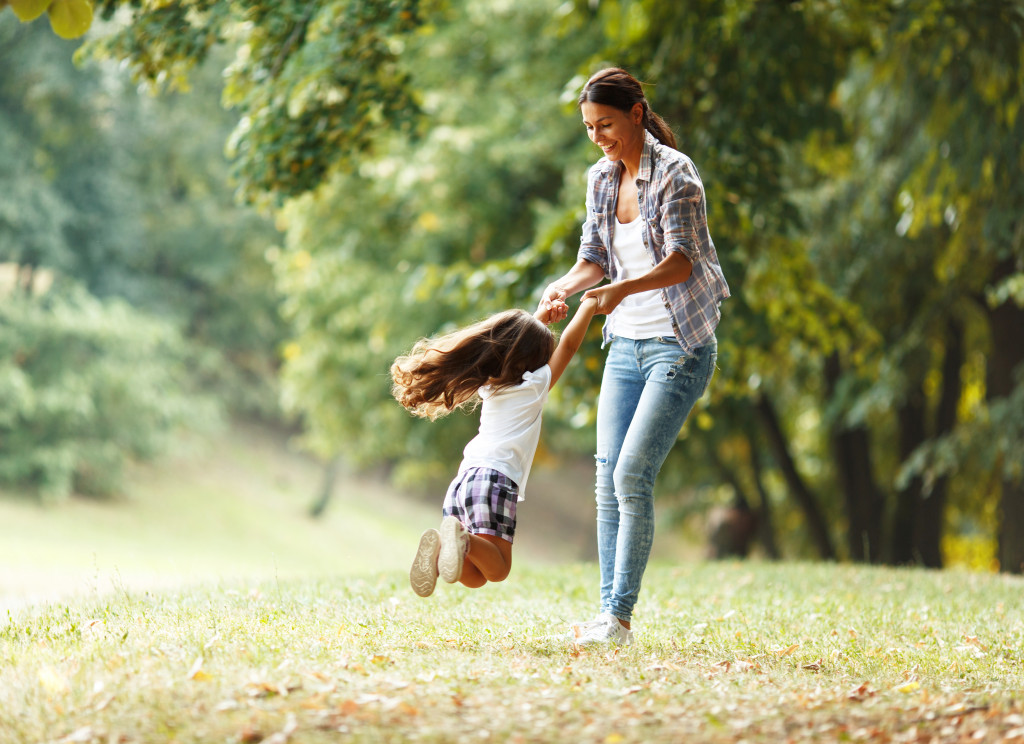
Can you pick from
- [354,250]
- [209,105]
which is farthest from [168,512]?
[354,250]

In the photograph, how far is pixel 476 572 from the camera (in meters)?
3.97

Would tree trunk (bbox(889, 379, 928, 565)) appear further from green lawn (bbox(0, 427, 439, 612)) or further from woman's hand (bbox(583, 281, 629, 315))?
woman's hand (bbox(583, 281, 629, 315))

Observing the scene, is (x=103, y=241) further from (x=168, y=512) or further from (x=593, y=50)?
(x=593, y=50)

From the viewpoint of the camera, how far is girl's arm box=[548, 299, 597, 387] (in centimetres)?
393

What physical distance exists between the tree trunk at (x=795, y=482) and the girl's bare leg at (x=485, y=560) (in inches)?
396

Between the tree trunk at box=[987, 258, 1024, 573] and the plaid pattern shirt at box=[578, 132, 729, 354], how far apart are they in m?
7.24

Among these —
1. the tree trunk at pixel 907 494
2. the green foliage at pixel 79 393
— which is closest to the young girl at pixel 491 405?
the tree trunk at pixel 907 494

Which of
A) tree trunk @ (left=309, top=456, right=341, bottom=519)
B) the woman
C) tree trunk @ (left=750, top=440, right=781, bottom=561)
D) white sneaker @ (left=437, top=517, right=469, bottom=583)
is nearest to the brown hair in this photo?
the woman

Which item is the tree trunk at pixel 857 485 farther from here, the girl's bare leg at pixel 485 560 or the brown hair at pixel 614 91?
the girl's bare leg at pixel 485 560

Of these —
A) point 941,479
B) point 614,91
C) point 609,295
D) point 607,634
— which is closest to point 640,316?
point 609,295

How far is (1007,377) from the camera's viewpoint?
1038 cm

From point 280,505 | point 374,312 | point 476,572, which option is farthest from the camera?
point 280,505

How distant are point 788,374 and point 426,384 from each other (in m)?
9.52

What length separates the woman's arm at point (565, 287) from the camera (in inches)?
159
